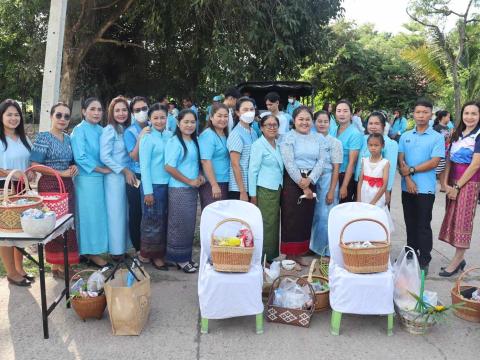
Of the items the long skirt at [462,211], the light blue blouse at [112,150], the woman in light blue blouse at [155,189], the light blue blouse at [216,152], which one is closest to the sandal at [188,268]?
the woman in light blue blouse at [155,189]

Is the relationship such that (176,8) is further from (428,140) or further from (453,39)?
(453,39)

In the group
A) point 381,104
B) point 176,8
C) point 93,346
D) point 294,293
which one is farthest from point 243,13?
point 381,104

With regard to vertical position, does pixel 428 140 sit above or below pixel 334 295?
above

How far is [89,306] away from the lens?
10.8 ft

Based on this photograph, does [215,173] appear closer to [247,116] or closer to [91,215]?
[247,116]

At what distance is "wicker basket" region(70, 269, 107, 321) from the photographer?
129 inches

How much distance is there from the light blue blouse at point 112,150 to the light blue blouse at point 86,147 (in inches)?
2.5

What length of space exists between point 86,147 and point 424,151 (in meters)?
3.22

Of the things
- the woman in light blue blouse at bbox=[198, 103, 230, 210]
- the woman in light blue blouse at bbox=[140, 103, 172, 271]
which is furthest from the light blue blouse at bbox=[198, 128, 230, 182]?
the woman in light blue blouse at bbox=[140, 103, 172, 271]

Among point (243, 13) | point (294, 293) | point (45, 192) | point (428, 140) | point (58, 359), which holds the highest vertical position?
point (243, 13)

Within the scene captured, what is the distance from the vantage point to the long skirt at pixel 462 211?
13.7 feet

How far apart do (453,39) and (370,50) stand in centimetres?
564

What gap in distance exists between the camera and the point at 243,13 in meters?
9.15

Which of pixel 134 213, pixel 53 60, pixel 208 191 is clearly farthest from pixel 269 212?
pixel 53 60
